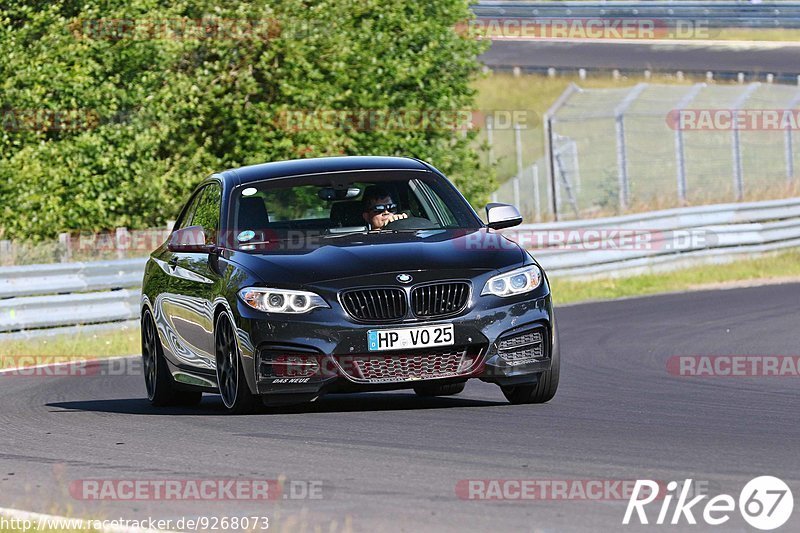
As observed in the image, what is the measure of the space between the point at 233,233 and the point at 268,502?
4.10 m

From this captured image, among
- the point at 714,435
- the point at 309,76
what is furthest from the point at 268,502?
the point at 309,76

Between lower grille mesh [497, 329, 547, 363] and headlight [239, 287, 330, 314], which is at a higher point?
headlight [239, 287, 330, 314]

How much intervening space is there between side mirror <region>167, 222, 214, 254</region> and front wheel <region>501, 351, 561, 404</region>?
212 centimetres

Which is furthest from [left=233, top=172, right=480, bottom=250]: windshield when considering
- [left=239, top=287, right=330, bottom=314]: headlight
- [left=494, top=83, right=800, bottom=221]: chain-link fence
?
[left=494, top=83, right=800, bottom=221]: chain-link fence

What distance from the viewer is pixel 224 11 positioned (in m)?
28.0

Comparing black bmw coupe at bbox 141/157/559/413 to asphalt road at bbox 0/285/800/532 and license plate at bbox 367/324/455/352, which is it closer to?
license plate at bbox 367/324/455/352

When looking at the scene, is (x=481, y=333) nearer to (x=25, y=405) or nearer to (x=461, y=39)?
(x=25, y=405)

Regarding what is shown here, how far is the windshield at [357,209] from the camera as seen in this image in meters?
Answer: 10.7

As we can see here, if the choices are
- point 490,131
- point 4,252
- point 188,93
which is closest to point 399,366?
point 4,252

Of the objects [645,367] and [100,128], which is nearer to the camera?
[645,367]

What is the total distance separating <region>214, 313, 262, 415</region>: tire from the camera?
32.5ft

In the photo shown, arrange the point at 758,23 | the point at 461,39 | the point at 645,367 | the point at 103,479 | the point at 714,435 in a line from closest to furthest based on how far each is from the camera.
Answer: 1. the point at 103,479
2. the point at 714,435
3. the point at 645,367
4. the point at 461,39
5. the point at 758,23

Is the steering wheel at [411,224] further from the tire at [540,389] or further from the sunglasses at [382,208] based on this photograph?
the tire at [540,389]

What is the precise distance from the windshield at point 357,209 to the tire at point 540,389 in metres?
1.17
